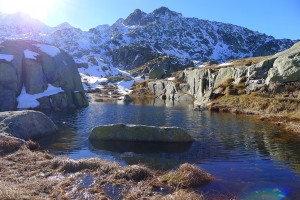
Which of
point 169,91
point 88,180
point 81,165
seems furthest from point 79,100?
point 88,180

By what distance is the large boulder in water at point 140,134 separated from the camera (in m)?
39.4

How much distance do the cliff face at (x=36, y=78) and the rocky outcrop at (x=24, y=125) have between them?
32941 millimetres

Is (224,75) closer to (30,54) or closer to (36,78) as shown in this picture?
(36,78)

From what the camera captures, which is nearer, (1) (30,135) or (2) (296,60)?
(1) (30,135)

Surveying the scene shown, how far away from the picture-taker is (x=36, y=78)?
277ft

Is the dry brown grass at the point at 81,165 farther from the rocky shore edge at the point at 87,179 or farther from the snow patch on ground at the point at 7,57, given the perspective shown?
the snow patch on ground at the point at 7,57

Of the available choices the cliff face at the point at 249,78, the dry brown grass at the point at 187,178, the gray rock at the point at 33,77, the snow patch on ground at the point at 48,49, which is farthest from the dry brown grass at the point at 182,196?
the snow patch on ground at the point at 48,49

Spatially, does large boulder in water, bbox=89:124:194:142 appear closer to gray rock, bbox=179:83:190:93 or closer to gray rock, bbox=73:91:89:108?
gray rock, bbox=73:91:89:108

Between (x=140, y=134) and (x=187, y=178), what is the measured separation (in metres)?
17.5

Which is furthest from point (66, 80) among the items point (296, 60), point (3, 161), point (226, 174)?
point (226, 174)

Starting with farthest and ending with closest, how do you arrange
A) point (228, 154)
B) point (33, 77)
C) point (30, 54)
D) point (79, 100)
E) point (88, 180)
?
point (79, 100) → point (30, 54) → point (33, 77) → point (228, 154) → point (88, 180)

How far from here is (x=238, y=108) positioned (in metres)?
78.3

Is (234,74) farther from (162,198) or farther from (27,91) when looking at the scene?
(162,198)

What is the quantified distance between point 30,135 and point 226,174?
2709 cm
